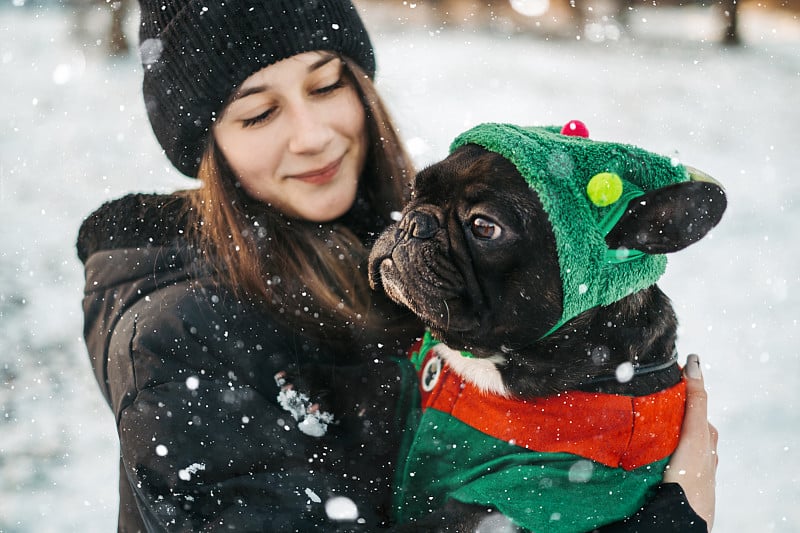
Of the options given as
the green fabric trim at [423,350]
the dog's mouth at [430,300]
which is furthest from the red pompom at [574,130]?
the green fabric trim at [423,350]

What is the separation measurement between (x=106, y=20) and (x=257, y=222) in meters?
5.84

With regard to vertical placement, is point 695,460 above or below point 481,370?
below

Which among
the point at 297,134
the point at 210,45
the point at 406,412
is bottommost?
the point at 406,412

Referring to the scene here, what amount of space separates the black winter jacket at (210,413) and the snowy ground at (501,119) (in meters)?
1.16

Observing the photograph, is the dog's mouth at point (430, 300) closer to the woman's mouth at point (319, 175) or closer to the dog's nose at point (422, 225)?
the dog's nose at point (422, 225)

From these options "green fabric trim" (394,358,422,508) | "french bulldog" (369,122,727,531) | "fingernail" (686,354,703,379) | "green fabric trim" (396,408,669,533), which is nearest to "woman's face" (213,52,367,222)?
"french bulldog" (369,122,727,531)

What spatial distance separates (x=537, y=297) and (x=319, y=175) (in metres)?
0.96

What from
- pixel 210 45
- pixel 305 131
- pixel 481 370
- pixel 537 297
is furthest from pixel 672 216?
pixel 210 45

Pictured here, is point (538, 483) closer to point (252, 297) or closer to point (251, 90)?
point (252, 297)

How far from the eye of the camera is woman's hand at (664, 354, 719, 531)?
1.90 m

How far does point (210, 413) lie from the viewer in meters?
1.98

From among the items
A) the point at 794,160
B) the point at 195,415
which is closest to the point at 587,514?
the point at 195,415

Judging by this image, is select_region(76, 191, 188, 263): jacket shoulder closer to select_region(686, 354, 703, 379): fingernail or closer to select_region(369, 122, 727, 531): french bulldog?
select_region(369, 122, 727, 531): french bulldog

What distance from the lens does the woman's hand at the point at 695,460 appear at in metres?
1.90
